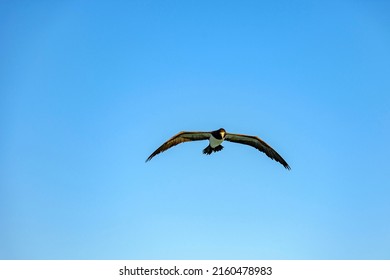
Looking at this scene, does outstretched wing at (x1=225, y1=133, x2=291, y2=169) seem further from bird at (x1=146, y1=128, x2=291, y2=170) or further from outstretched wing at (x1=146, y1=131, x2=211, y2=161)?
outstretched wing at (x1=146, y1=131, x2=211, y2=161)

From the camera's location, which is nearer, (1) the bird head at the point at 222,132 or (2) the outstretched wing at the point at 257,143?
(1) the bird head at the point at 222,132

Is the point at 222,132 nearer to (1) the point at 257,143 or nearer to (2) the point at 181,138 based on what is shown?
(2) the point at 181,138

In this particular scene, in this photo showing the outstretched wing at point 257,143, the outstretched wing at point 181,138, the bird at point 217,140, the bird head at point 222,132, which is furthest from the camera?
the outstretched wing at point 257,143

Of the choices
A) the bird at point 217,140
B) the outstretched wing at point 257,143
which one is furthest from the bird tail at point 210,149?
the outstretched wing at point 257,143

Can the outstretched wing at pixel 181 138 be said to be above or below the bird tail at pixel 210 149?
above

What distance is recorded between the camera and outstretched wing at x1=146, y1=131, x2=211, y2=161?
2058cm

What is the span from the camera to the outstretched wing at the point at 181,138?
20578 mm

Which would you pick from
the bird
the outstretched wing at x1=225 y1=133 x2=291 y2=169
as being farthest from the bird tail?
the outstretched wing at x1=225 y1=133 x2=291 y2=169

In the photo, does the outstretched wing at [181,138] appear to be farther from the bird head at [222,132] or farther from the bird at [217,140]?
the bird head at [222,132]

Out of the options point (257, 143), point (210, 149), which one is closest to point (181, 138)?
point (210, 149)
